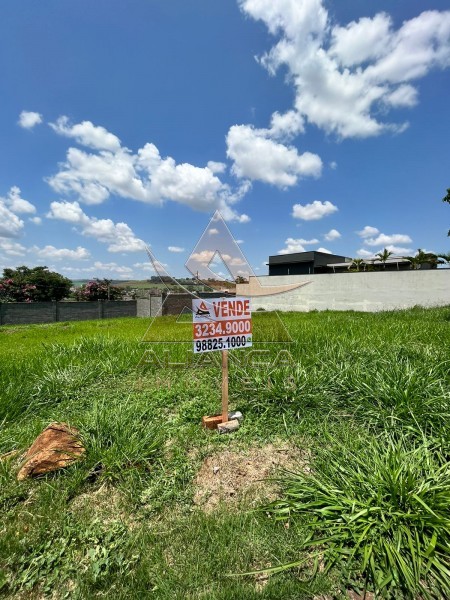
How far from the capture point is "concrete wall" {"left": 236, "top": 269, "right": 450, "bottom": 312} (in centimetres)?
1655

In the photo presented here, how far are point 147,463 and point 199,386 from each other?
172cm

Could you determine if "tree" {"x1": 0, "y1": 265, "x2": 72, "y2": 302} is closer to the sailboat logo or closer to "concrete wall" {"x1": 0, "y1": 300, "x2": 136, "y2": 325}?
"concrete wall" {"x1": 0, "y1": 300, "x2": 136, "y2": 325}

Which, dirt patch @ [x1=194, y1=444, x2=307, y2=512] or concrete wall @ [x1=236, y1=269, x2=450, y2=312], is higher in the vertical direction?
concrete wall @ [x1=236, y1=269, x2=450, y2=312]

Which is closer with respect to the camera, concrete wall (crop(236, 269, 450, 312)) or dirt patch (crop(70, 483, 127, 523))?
dirt patch (crop(70, 483, 127, 523))

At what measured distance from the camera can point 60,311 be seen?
19219 mm

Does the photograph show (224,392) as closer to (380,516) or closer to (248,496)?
(248,496)

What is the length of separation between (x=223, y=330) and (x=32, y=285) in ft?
90.6

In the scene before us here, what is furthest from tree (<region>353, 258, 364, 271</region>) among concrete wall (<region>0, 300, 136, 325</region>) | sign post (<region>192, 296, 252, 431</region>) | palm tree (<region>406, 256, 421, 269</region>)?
sign post (<region>192, 296, 252, 431</region>)

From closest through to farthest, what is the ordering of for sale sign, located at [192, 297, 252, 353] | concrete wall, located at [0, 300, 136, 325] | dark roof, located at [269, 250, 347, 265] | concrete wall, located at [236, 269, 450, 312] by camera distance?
for sale sign, located at [192, 297, 252, 353] → concrete wall, located at [236, 269, 450, 312] → concrete wall, located at [0, 300, 136, 325] → dark roof, located at [269, 250, 347, 265]

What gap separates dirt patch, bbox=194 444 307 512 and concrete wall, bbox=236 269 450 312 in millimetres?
14907

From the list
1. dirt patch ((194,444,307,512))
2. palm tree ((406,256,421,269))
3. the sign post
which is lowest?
dirt patch ((194,444,307,512))

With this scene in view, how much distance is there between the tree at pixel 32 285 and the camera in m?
23.8

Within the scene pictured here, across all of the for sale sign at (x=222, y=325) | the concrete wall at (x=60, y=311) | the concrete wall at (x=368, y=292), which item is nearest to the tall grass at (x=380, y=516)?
the for sale sign at (x=222, y=325)

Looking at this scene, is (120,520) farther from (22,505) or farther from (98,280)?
(98,280)
